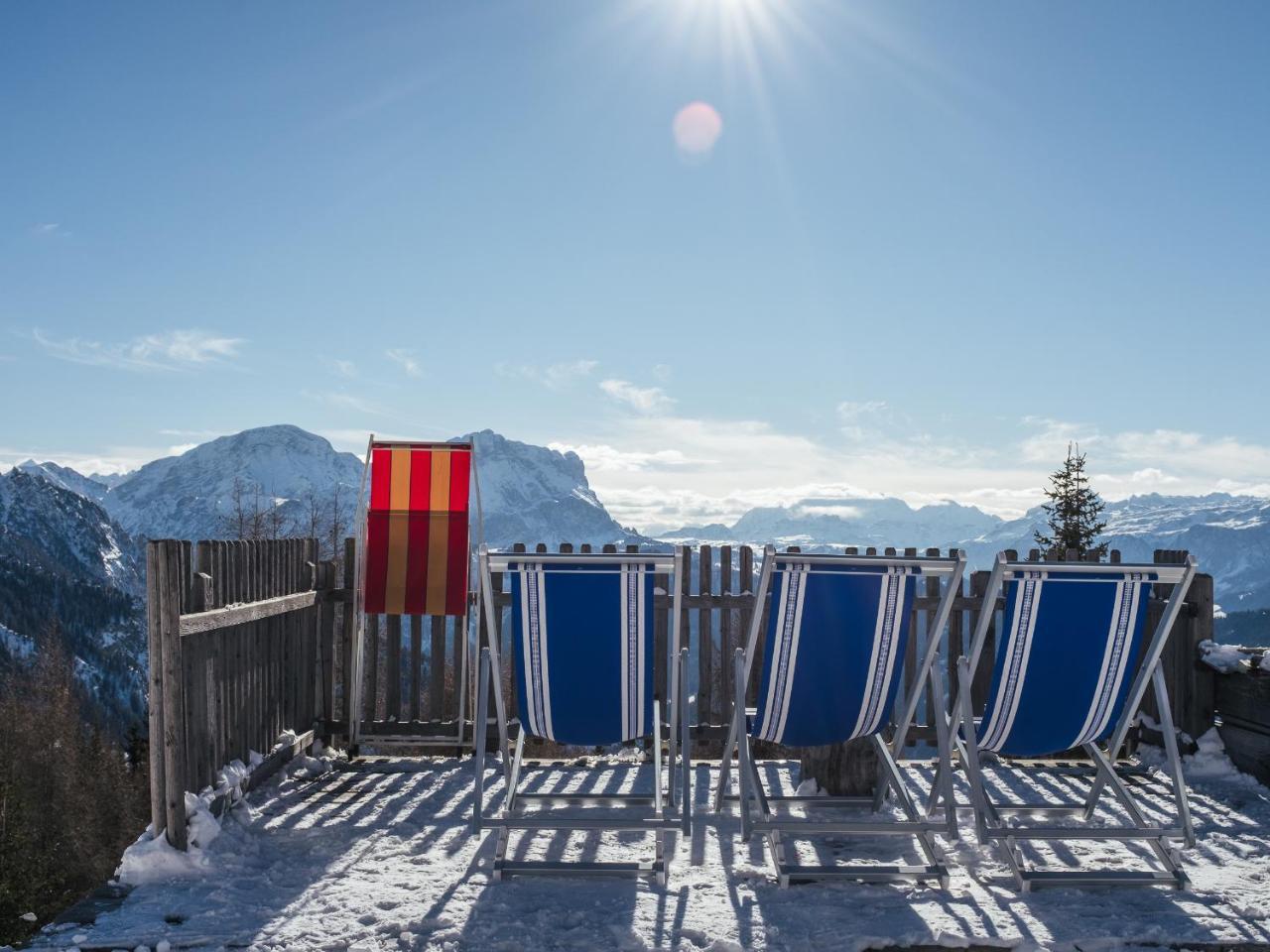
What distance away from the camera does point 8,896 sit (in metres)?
22.3

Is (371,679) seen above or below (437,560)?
below

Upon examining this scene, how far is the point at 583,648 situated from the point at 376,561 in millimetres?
2702

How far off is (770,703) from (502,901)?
1.43 meters

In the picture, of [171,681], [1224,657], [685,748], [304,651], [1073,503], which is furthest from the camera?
[1073,503]

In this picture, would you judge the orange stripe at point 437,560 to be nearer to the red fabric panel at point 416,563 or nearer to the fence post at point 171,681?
A: the red fabric panel at point 416,563

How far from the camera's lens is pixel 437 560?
6.50 metres

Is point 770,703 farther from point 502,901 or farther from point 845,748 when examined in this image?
point 502,901

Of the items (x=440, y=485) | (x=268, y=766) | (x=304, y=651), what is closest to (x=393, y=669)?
(x=304, y=651)

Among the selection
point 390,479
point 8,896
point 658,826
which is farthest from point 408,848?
point 8,896

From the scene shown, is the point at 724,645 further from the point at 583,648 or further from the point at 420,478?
the point at 583,648

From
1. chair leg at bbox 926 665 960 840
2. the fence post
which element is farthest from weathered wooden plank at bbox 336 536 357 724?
chair leg at bbox 926 665 960 840

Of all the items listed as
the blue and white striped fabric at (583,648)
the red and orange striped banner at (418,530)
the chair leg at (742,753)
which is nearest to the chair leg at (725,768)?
the chair leg at (742,753)

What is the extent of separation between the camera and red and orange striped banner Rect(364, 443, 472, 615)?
21.2 feet

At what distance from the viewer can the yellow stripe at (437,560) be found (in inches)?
254
